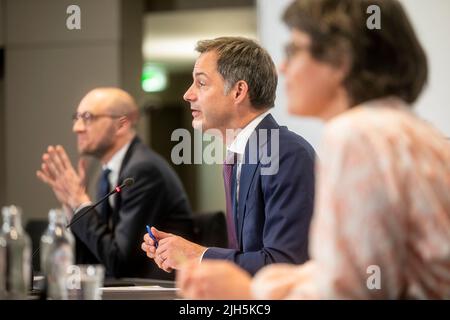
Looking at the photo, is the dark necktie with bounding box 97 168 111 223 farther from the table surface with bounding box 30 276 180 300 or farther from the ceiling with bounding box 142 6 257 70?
the ceiling with bounding box 142 6 257 70

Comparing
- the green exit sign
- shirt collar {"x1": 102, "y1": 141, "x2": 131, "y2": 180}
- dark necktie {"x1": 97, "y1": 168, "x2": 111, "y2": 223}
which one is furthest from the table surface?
the green exit sign

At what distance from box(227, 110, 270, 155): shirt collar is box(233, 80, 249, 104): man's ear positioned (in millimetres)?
70

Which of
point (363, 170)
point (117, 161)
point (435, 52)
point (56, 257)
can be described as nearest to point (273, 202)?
point (56, 257)

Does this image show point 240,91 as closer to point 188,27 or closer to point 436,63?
point 436,63

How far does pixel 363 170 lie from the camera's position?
124 centimetres

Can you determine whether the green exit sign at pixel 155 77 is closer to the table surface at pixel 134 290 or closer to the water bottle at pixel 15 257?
the table surface at pixel 134 290

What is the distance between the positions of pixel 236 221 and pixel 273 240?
0.22 metres

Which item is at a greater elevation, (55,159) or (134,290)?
(55,159)

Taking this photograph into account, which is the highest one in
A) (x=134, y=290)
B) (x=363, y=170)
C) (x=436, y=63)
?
(x=436, y=63)

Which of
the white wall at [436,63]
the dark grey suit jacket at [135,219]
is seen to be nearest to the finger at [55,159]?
the dark grey suit jacket at [135,219]

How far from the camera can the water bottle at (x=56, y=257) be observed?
5.14 feet

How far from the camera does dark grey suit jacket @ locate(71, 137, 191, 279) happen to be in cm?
310

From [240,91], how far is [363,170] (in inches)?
46.3
